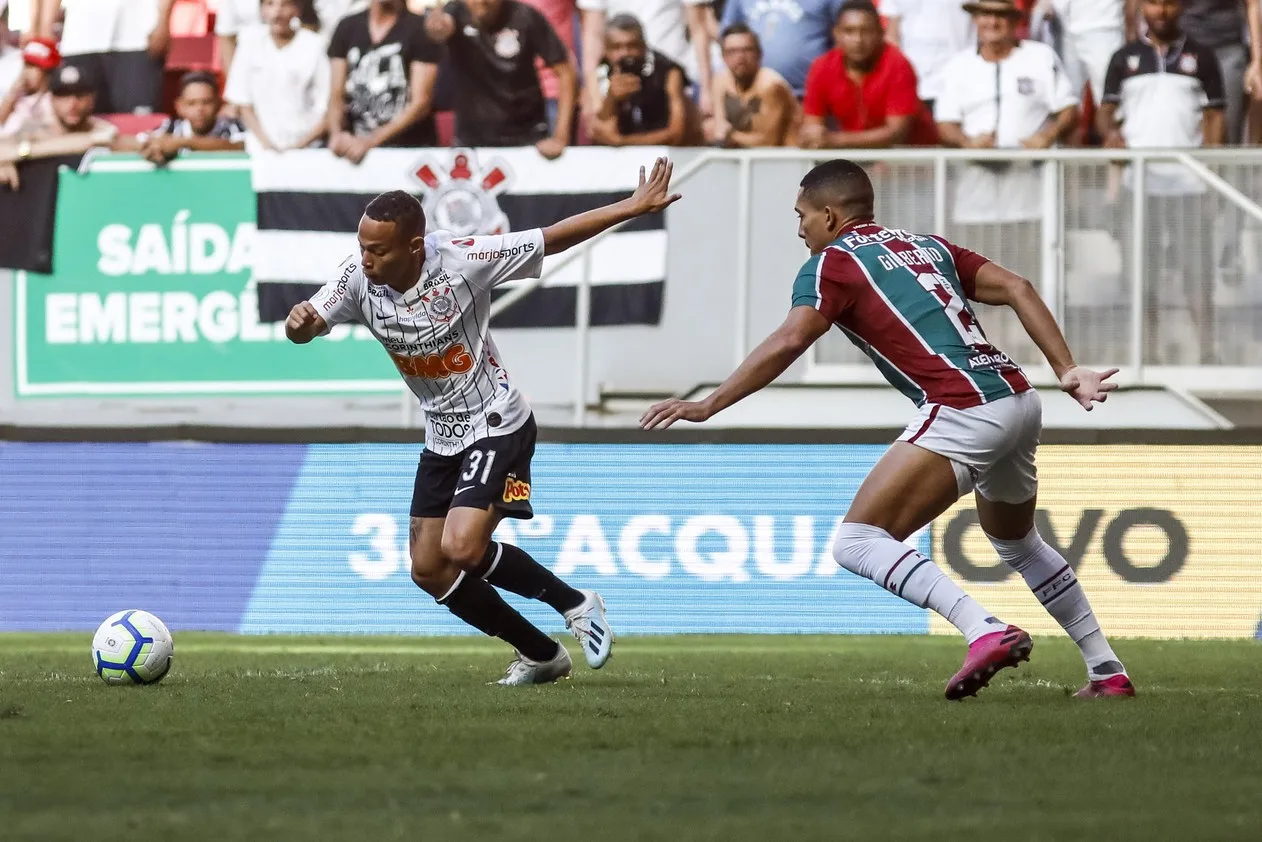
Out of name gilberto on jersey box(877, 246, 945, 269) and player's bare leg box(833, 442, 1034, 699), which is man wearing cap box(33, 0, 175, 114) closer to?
name gilberto on jersey box(877, 246, 945, 269)

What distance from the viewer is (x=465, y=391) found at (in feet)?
24.8

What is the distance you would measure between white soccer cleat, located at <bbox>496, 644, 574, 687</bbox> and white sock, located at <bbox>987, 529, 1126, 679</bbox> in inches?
72.6

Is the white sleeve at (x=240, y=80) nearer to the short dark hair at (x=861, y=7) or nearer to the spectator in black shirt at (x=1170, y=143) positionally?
the short dark hair at (x=861, y=7)

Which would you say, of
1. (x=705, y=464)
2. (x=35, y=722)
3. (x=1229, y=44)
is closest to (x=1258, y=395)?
(x=1229, y=44)

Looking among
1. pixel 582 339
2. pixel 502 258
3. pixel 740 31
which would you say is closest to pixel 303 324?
pixel 502 258

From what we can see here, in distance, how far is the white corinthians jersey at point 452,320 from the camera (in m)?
7.45

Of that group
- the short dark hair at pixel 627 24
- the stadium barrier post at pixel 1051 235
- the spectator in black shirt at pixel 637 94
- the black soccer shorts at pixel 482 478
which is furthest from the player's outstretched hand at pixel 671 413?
the short dark hair at pixel 627 24

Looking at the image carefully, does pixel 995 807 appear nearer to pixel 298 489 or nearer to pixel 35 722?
pixel 35 722

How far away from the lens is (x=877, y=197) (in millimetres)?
12828

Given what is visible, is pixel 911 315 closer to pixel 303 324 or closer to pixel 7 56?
pixel 303 324

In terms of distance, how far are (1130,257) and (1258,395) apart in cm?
121

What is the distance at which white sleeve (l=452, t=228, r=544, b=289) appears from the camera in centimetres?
753

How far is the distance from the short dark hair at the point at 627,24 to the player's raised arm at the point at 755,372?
7.27m

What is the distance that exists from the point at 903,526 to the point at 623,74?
7443 millimetres
